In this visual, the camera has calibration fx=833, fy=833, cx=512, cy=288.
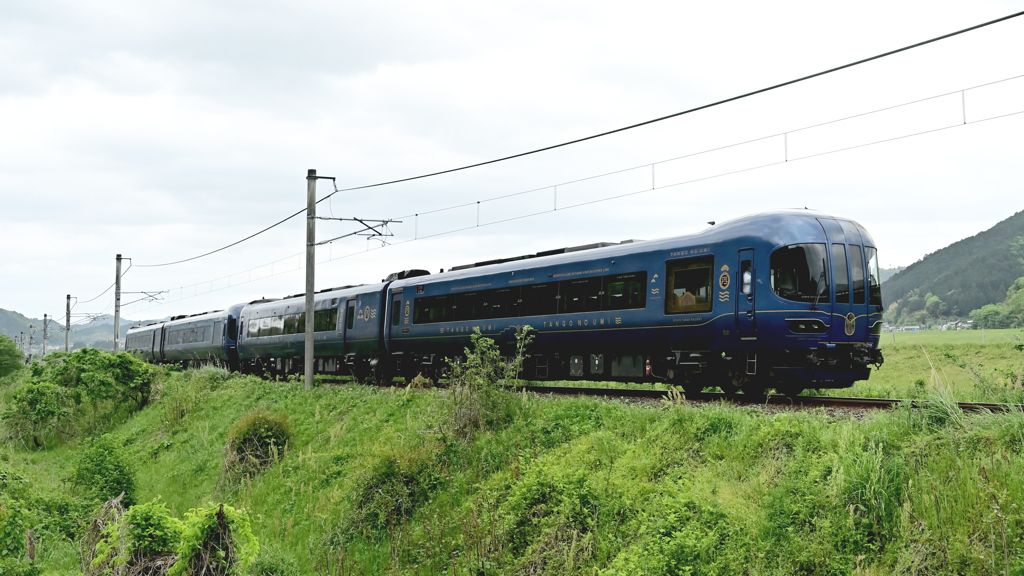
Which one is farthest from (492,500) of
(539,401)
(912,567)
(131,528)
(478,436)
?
(912,567)

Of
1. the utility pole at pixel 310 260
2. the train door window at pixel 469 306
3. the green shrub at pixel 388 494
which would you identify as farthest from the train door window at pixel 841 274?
the utility pole at pixel 310 260

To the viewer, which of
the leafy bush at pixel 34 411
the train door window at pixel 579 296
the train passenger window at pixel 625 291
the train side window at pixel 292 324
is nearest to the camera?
the train passenger window at pixel 625 291

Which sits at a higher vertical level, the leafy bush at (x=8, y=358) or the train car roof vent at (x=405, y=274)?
the train car roof vent at (x=405, y=274)

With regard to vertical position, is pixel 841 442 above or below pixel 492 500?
above

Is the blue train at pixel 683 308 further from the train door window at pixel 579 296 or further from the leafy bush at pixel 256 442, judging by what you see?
the leafy bush at pixel 256 442

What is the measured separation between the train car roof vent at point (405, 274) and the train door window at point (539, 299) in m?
5.65

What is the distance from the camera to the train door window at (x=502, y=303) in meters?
18.6

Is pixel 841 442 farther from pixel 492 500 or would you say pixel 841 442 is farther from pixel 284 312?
pixel 284 312

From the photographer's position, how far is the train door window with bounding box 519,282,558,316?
1748 cm

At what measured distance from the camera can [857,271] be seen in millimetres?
13477

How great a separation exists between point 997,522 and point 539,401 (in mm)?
7894

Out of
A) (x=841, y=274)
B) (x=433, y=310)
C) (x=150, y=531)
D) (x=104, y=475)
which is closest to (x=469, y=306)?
(x=433, y=310)

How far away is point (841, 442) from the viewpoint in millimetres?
8531

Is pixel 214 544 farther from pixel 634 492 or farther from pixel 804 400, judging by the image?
pixel 804 400
